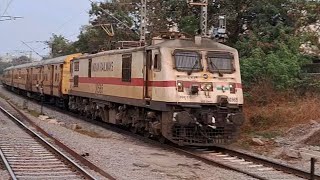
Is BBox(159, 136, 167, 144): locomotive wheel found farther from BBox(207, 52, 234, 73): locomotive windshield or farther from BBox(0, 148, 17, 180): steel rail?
BBox(0, 148, 17, 180): steel rail

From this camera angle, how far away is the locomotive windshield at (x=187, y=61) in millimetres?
14484

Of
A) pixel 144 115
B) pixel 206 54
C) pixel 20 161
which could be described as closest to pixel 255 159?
pixel 206 54

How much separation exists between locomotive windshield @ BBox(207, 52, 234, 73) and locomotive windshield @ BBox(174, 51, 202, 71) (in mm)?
374

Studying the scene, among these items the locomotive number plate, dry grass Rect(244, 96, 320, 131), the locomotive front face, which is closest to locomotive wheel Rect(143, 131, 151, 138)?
the locomotive front face

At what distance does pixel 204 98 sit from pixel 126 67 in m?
3.84

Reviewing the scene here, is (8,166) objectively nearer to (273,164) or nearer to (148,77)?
(148,77)

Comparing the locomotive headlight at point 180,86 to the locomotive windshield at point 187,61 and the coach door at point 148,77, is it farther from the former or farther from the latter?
the coach door at point 148,77

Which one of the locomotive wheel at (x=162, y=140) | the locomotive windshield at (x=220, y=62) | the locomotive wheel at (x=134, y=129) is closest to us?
the locomotive windshield at (x=220, y=62)

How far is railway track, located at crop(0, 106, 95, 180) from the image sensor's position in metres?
10.5

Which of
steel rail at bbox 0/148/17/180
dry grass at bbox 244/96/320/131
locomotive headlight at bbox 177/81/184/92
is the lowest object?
steel rail at bbox 0/148/17/180

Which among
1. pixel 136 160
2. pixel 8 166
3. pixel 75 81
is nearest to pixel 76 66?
pixel 75 81

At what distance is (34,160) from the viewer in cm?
1230

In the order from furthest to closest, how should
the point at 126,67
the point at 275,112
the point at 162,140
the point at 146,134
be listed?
1. the point at 275,112
2. the point at 146,134
3. the point at 126,67
4. the point at 162,140

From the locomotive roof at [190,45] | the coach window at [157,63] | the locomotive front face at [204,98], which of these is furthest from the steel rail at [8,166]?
the locomotive roof at [190,45]
